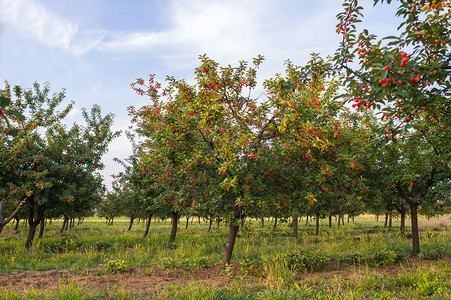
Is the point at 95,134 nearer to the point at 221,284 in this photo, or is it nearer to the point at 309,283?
the point at 221,284

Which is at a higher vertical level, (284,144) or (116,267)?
(284,144)

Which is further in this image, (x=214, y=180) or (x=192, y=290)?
(x=214, y=180)

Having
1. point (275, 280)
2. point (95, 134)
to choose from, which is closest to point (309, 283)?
point (275, 280)

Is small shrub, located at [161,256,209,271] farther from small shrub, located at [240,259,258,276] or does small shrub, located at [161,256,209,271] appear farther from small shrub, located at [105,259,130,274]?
small shrub, located at [240,259,258,276]

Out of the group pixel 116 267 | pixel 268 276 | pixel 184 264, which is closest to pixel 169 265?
pixel 184 264

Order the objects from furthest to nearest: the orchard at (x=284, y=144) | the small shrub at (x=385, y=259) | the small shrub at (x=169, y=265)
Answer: the small shrub at (x=385, y=259), the small shrub at (x=169, y=265), the orchard at (x=284, y=144)

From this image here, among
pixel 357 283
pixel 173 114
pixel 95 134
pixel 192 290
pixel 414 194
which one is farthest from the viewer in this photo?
pixel 95 134

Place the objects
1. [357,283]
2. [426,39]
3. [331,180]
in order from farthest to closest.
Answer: [331,180], [357,283], [426,39]

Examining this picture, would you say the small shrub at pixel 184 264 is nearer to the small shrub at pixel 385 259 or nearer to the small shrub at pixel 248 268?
the small shrub at pixel 248 268

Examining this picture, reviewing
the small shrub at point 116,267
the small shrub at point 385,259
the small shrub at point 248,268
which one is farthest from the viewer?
the small shrub at point 385,259

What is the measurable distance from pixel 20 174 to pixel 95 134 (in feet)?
22.1

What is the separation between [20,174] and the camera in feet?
37.6

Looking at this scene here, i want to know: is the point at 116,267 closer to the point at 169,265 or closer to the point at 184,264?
the point at 169,265

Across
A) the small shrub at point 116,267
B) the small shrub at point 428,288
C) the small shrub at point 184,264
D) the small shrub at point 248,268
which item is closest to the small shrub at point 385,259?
the small shrub at point 428,288
